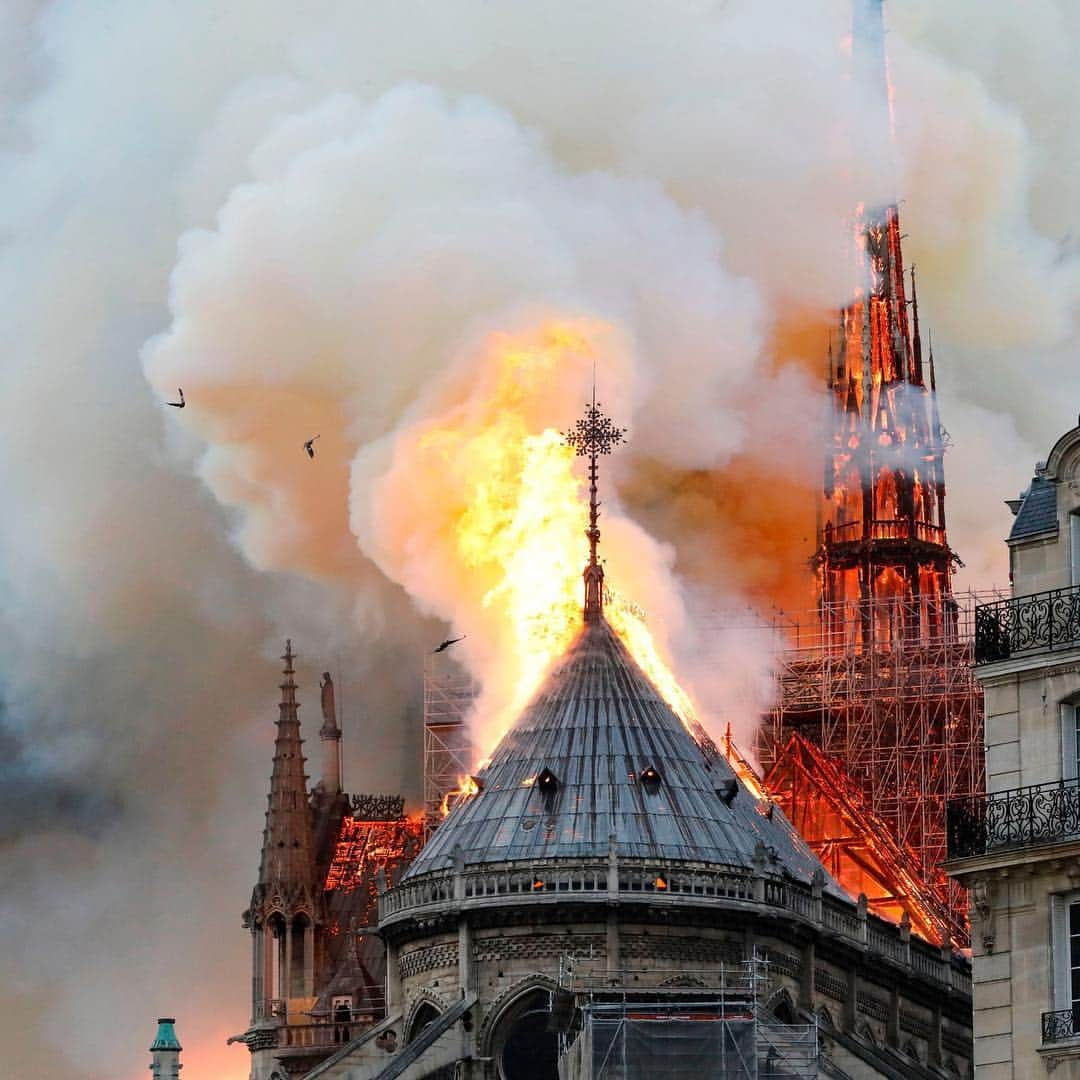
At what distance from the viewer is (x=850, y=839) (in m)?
117

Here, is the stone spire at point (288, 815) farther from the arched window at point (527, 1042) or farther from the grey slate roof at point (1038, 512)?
the grey slate roof at point (1038, 512)

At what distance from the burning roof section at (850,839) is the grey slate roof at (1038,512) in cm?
4759

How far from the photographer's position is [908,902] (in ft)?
373

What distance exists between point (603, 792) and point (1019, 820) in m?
36.2

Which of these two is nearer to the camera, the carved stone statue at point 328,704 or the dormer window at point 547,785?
the dormer window at point 547,785

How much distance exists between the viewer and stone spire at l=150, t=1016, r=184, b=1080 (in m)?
102

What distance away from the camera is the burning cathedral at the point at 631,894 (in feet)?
308

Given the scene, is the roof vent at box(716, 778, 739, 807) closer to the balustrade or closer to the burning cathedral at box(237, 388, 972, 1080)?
the burning cathedral at box(237, 388, 972, 1080)

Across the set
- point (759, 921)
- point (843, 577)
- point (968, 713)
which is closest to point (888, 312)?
point (843, 577)

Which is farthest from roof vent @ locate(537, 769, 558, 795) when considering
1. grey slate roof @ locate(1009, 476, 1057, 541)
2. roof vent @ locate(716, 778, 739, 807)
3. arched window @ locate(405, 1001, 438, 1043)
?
grey slate roof @ locate(1009, 476, 1057, 541)

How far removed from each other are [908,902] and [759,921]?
18.7m

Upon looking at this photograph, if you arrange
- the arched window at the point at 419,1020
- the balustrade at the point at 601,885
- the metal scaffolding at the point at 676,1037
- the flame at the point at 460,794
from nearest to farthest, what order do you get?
the metal scaffolding at the point at 676,1037 → the balustrade at the point at 601,885 → the arched window at the point at 419,1020 → the flame at the point at 460,794

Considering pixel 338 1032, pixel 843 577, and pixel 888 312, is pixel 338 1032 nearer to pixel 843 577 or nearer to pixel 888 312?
pixel 843 577

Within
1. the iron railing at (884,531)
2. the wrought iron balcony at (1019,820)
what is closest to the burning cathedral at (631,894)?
the iron railing at (884,531)
